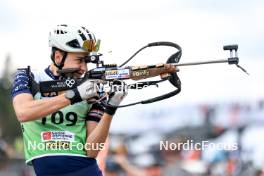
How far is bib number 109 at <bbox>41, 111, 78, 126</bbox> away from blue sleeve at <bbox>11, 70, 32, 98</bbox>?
1.14 feet

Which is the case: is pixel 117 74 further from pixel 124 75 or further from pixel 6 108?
pixel 6 108

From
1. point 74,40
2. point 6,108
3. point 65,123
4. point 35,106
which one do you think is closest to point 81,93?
point 35,106

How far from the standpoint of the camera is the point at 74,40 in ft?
30.2

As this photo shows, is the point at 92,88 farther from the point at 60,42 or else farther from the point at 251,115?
the point at 251,115

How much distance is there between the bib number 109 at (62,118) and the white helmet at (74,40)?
0.64 meters

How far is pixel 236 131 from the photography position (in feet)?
62.6

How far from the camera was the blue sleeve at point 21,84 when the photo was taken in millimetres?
9102

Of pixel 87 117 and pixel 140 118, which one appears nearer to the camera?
pixel 87 117

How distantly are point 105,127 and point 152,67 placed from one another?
779 millimetres

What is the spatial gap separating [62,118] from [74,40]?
0.79 metres

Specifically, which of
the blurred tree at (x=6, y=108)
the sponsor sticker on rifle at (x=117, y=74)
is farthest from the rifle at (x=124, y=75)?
the blurred tree at (x=6, y=108)

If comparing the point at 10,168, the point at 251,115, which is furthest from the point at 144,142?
the point at 10,168

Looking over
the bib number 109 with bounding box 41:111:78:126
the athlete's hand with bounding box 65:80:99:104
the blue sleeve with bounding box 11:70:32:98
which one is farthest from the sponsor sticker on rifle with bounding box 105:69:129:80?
the blue sleeve with bounding box 11:70:32:98

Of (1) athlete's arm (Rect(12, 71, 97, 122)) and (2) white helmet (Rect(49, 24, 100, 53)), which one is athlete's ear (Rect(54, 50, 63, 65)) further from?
(1) athlete's arm (Rect(12, 71, 97, 122))
